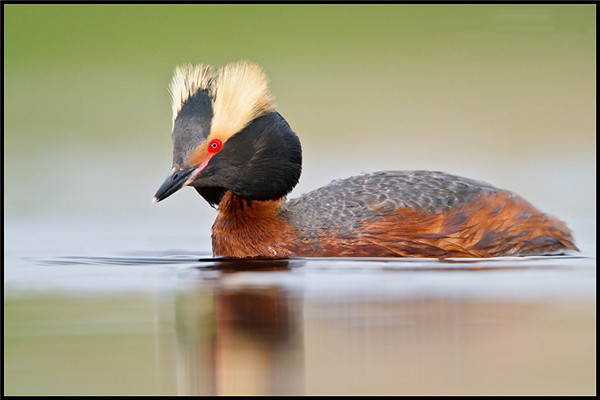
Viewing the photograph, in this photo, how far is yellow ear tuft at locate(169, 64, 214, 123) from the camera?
11.2 m

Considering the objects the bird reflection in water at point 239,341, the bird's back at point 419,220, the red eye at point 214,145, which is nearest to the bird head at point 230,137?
the red eye at point 214,145

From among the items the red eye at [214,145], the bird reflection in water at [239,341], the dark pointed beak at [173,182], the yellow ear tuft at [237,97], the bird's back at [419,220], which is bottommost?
the bird reflection in water at [239,341]

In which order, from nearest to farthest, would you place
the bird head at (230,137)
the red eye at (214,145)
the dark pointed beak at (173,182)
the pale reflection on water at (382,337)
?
the pale reflection on water at (382,337)
the dark pointed beak at (173,182)
the bird head at (230,137)
the red eye at (214,145)

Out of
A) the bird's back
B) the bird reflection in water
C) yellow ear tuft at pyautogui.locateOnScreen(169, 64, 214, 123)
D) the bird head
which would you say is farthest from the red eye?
the bird reflection in water

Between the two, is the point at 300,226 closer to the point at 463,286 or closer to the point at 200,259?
the point at 200,259

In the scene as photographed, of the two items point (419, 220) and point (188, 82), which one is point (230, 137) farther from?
point (419, 220)

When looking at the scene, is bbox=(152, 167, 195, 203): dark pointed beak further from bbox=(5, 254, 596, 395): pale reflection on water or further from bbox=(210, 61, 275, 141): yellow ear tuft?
bbox=(5, 254, 596, 395): pale reflection on water

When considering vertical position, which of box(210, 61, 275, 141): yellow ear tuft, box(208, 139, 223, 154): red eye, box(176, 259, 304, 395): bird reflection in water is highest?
box(210, 61, 275, 141): yellow ear tuft

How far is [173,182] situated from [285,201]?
1421mm

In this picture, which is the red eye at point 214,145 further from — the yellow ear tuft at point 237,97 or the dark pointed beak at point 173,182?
the dark pointed beak at point 173,182

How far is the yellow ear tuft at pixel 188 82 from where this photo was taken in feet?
36.8

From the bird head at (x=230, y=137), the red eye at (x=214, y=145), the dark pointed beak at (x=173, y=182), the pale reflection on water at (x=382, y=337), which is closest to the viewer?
the pale reflection on water at (x=382, y=337)

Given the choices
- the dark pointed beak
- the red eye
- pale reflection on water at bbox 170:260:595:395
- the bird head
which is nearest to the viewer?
pale reflection on water at bbox 170:260:595:395

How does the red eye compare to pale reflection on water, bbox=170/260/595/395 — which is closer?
pale reflection on water, bbox=170/260/595/395
